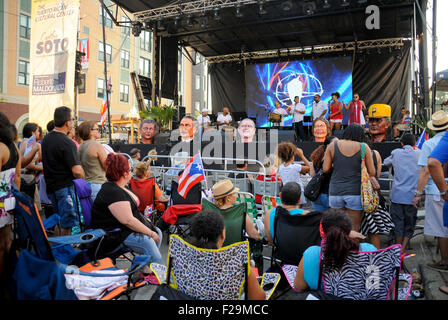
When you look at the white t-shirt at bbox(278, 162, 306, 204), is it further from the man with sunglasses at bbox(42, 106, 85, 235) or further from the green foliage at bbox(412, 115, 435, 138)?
the green foliage at bbox(412, 115, 435, 138)

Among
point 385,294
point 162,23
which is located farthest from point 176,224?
point 162,23

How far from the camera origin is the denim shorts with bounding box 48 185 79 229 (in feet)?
12.7

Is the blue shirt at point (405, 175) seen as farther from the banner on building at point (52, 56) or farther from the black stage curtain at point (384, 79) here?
the black stage curtain at point (384, 79)

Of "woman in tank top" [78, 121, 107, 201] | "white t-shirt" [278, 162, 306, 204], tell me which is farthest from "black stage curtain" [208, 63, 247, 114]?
"woman in tank top" [78, 121, 107, 201]

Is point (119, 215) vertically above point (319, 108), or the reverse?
point (319, 108)

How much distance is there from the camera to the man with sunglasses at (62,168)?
3.77 m

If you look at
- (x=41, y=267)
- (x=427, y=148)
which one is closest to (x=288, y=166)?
(x=427, y=148)

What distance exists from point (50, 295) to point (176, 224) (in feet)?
7.06

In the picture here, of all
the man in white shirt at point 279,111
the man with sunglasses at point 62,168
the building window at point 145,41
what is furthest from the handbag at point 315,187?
the building window at point 145,41

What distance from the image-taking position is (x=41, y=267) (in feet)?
6.95

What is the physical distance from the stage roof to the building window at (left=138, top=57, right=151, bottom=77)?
16.0 meters

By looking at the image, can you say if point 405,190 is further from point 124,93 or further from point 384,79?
point 124,93

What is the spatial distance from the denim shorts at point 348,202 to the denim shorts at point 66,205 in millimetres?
3212

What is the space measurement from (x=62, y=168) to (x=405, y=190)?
4445mm
